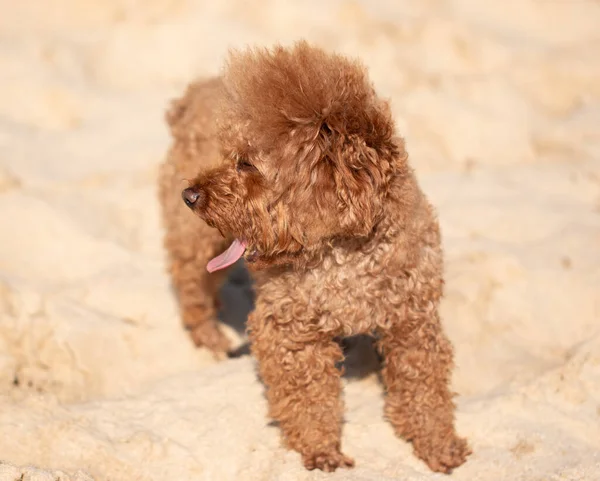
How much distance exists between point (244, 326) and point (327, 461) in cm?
148

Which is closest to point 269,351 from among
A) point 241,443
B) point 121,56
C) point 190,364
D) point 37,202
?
point 241,443

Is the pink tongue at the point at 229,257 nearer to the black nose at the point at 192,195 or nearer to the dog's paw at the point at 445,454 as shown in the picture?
the black nose at the point at 192,195

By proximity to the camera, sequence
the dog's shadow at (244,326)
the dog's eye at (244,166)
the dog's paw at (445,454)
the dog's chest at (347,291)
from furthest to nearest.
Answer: the dog's shadow at (244,326) < the dog's paw at (445,454) < the dog's chest at (347,291) < the dog's eye at (244,166)

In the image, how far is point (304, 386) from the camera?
10.1 ft

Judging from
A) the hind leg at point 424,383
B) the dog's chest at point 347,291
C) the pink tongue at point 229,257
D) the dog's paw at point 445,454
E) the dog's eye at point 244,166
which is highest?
the dog's eye at point 244,166

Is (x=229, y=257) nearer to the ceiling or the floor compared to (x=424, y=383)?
nearer to the ceiling

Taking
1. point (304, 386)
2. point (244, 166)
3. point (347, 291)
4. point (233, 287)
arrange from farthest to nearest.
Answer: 1. point (233, 287)
2. point (304, 386)
3. point (347, 291)
4. point (244, 166)

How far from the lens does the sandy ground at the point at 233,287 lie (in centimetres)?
321

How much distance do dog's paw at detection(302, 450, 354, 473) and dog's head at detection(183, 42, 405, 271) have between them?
884 millimetres

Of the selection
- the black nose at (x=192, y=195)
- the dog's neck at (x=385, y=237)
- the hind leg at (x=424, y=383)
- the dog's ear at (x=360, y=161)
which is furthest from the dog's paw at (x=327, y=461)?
the black nose at (x=192, y=195)

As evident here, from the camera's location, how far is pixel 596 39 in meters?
6.54

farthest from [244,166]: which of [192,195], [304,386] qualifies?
[304,386]

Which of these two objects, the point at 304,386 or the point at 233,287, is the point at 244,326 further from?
the point at 304,386

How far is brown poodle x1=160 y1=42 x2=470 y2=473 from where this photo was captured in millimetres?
2607
